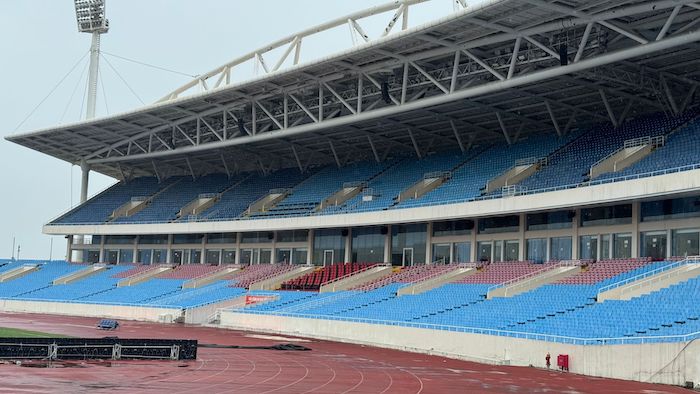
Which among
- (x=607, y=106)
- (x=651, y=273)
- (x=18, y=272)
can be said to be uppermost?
(x=607, y=106)

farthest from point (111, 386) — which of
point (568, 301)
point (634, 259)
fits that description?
point (634, 259)

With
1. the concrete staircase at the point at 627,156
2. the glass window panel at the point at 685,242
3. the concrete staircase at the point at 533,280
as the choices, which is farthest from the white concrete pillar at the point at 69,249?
the glass window panel at the point at 685,242

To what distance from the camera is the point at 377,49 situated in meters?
43.2

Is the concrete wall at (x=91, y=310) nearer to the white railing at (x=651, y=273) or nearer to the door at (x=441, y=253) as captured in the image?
the door at (x=441, y=253)

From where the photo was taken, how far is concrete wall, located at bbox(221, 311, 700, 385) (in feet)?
81.4

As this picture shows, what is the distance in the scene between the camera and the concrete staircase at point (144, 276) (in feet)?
207

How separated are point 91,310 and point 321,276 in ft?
48.6

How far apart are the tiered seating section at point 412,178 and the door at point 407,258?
330 cm

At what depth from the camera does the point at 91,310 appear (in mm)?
55875

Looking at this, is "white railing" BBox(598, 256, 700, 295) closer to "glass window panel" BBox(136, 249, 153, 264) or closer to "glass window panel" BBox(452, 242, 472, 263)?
"glass window panel" BBox(452, 242, 472, 263)

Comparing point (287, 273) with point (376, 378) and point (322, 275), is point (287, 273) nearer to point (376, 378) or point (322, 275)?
point (322, 275)

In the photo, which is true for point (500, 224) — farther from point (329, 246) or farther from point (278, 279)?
point (278, 279)

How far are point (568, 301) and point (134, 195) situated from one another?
48.6 metres

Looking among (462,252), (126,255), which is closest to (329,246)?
(462,252)
